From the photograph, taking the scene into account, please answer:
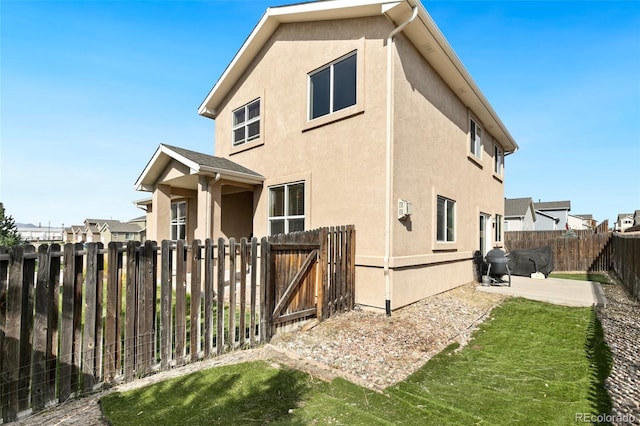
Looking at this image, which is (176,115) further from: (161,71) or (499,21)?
(499,21)

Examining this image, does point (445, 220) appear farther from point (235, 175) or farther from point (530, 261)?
point (235, 175)

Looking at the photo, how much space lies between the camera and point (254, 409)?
10.9 feet

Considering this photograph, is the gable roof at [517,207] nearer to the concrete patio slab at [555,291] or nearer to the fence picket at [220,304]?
the concrete patio slab at [555,291]

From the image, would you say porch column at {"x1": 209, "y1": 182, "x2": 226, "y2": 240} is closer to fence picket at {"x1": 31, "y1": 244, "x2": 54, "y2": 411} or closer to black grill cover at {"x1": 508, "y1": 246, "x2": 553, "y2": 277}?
fence picket at {"x1": 31, "y1": 244, "x2": 54, "y2": 411}

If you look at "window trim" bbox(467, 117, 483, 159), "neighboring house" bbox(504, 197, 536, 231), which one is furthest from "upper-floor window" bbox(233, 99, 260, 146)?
"neighboring house" bbox(504, 197, 536, 231)

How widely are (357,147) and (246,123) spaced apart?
5656 millimetres

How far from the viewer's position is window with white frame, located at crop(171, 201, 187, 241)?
14461 millimetres


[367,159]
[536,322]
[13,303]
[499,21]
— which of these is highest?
[499,21]

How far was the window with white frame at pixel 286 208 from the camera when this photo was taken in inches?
360

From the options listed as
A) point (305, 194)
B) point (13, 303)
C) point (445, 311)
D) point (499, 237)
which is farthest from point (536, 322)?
point (499, 237)

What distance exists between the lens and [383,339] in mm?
5512

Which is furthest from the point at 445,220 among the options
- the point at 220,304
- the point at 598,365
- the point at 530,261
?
the point at 220,304

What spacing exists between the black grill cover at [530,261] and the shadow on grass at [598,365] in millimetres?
6435

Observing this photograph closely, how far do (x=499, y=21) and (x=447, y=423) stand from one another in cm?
1284
